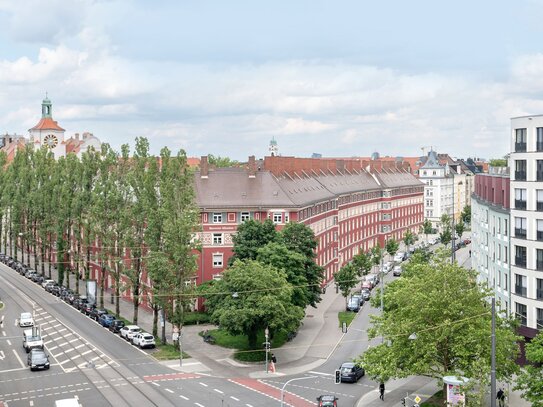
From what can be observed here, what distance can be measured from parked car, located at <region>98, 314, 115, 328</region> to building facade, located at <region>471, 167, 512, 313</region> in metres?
40.6

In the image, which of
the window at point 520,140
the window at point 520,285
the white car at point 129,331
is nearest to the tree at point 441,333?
the window at point 520,285

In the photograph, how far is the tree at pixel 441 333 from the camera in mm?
46438

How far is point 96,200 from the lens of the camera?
8794 centimetres

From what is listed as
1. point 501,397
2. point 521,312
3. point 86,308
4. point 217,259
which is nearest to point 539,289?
→ point 521,312

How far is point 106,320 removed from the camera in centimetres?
8212

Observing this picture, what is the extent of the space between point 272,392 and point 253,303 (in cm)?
1091

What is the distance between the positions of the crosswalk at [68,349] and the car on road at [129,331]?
397 cm

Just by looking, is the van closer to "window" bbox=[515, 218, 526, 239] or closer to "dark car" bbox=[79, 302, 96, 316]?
"dark car" bbox=[79, 302, 96, 316]

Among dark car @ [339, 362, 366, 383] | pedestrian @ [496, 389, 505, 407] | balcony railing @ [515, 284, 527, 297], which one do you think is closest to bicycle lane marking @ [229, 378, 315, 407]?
dark car @ [339, 362, 366, 383]

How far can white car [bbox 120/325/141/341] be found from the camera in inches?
2938

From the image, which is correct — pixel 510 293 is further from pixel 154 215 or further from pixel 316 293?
pixel 154 215

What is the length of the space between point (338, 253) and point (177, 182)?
54917mm

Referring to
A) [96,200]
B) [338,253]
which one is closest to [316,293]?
[96,200]

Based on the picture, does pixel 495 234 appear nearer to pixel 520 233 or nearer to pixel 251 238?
pixel 520 233
